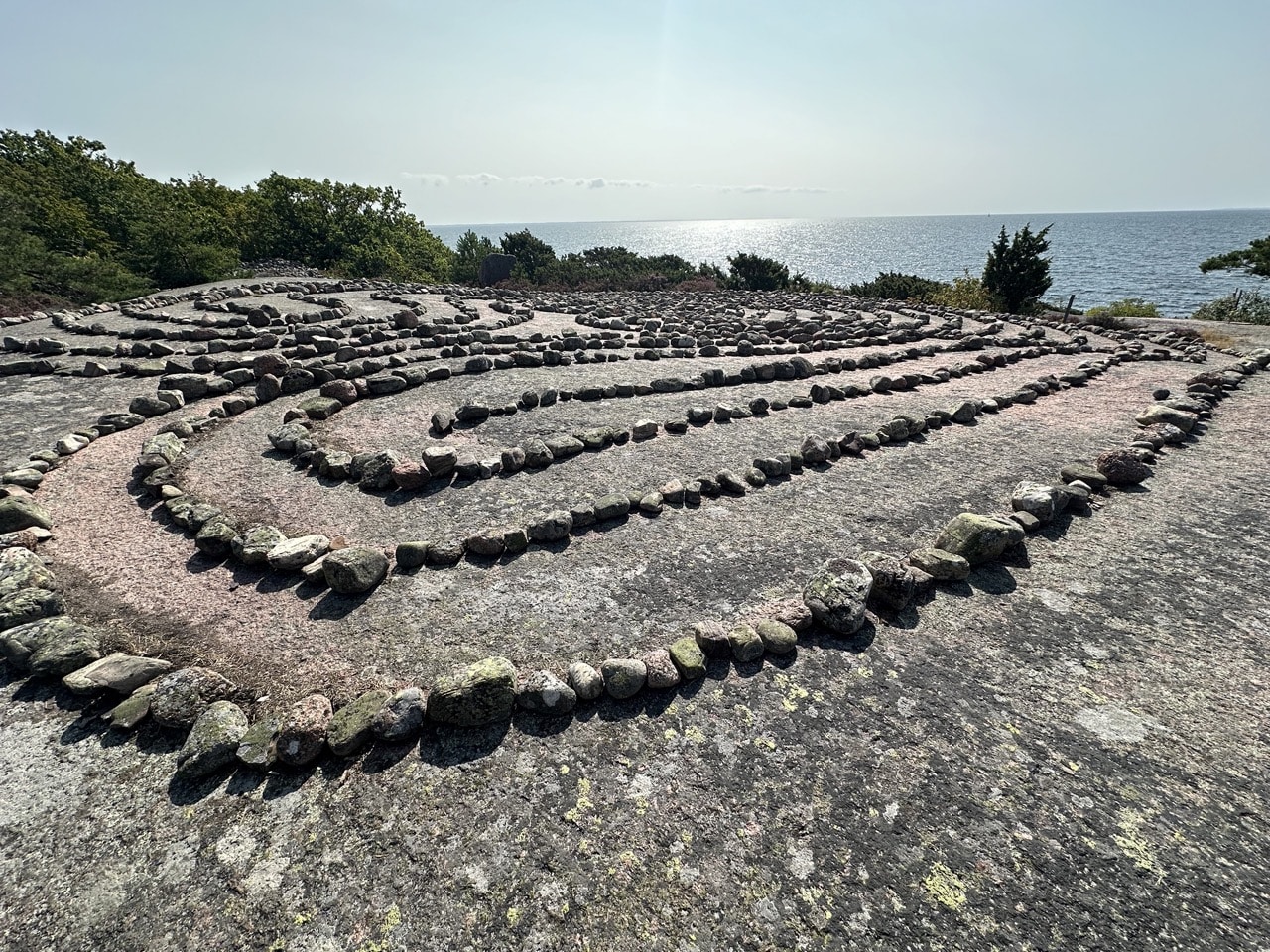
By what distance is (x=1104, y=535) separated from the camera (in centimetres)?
688

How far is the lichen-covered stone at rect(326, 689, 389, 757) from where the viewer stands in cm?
389

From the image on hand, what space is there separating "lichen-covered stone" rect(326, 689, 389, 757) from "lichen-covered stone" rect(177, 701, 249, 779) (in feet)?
2.06

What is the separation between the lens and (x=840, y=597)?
5.18 metres

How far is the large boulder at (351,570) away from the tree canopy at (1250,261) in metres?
48.1

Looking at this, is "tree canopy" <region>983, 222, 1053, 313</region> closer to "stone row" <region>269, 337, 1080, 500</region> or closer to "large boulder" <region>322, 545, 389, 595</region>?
"stone row" <region>269, 337, 1080, 500</region>

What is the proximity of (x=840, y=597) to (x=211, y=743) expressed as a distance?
4.98 meters

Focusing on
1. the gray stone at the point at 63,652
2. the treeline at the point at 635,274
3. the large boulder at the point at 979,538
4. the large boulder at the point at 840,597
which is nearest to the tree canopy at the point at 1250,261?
the treeline at the point at 635,274

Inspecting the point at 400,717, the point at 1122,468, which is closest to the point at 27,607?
the point at 400,717

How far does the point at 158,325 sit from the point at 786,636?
909 inches

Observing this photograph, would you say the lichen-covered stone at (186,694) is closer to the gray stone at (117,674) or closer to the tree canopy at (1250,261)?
the gray stone at (117,674)

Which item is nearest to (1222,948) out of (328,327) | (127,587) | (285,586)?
(285,586)

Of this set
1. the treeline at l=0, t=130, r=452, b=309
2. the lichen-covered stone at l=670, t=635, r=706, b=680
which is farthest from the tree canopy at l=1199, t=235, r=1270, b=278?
the treeline at l=0, t=130, r=452, b=309

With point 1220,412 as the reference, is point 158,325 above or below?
above

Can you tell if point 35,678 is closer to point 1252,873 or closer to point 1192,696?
point 1252,873
